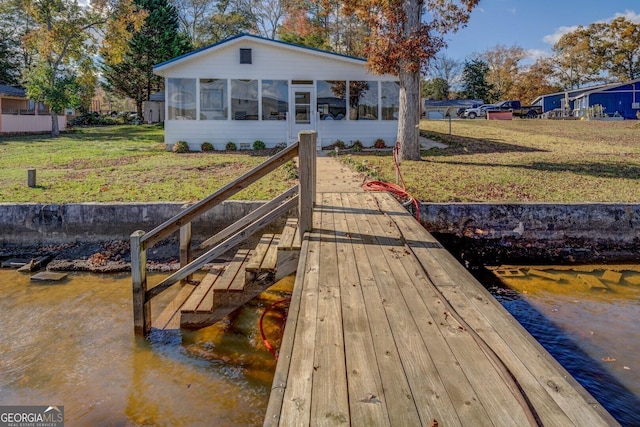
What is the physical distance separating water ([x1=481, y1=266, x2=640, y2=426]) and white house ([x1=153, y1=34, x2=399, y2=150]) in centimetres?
1067

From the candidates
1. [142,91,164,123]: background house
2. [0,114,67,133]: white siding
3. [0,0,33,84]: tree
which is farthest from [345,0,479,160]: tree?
[0,0,33,84]: tree

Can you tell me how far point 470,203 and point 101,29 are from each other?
2077 centimetres

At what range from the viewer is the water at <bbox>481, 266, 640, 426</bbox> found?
3.54 meters

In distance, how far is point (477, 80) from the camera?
4950cm

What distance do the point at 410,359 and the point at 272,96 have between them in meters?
14.5

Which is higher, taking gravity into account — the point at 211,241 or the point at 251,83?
the point at 251,83

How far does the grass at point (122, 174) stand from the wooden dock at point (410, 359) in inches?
179

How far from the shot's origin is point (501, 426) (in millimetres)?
1685

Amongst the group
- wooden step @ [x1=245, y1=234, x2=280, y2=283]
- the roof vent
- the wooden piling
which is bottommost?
wooden step @ [x1=245, y1=234, x2=280, y2=283]

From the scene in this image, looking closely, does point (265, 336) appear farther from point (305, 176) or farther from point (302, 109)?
point (302, 109)

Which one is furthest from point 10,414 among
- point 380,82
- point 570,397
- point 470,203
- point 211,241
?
point 380,82

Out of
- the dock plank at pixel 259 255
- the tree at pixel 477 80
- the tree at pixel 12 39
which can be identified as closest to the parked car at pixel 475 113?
the tree at pixel 477 80

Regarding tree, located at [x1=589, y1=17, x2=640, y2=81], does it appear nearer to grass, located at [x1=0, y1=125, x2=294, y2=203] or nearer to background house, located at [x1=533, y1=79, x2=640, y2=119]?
background house, located at [x1=533, y1=79, x2=640, y2=119]

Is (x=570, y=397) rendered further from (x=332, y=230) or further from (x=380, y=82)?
(x=380, y=82)
